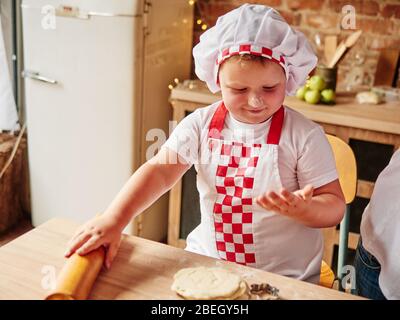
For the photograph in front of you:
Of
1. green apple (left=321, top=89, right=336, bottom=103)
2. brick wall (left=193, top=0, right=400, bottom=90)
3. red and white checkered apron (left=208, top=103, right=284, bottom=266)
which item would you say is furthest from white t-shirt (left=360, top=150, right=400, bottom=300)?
brick wall (left=193, top=0, right=400, bottom=90)

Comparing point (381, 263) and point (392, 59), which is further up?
point (392, 59)

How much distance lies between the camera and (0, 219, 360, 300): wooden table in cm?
94

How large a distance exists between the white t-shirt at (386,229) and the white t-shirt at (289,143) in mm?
176

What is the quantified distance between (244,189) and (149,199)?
0.21 meters

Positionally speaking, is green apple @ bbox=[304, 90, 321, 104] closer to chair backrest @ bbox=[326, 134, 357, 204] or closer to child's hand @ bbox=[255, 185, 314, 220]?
chair backrest @ bbox=[326, 134, 357, 204]

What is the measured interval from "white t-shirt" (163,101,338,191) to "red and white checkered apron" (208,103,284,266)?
0.02 m

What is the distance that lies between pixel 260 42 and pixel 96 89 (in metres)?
1.52

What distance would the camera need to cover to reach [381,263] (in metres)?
1.25

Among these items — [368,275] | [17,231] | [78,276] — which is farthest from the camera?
[17,231]

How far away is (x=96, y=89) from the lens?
252 cm

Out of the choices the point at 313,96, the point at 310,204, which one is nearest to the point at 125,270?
the point at 310,204

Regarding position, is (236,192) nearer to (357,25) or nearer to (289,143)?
(289,143)

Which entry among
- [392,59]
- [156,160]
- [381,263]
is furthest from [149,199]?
[392,59]
